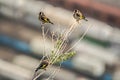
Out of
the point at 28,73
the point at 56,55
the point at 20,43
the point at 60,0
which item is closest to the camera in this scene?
the point at 56,55

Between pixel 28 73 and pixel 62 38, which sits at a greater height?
pixel 62 38

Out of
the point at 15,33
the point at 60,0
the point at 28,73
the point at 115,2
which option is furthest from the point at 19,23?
the point at 115,2

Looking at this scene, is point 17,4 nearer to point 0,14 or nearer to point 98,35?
point 0,14

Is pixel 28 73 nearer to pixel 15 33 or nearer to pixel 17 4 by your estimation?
pixel 15 33

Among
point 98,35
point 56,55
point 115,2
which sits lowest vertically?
point 98,35

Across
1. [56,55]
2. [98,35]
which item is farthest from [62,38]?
[98,35]

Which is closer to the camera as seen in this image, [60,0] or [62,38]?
[62,38]

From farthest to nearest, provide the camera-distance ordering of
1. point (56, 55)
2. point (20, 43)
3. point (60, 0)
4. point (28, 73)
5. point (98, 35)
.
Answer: point (60, 0) < point (98, 35) < point (20, 43) < point (28, 73) < point (56, 55)
